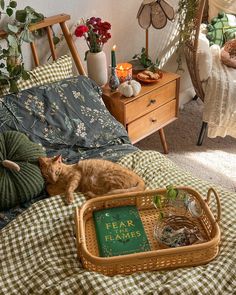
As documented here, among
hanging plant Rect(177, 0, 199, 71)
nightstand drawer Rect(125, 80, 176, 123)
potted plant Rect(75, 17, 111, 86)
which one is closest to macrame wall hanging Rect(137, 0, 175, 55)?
hanging plant Rect(177, 0, 199, 71)

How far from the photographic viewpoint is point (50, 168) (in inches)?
60.1

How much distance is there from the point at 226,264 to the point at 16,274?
665mm

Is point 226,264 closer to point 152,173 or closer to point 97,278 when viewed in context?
point 97,278

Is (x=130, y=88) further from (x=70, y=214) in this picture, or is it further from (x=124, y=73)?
(x=70, y=214)

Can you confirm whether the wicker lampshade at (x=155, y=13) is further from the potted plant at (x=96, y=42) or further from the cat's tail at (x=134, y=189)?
the cat's tail at (x=134, y=189)

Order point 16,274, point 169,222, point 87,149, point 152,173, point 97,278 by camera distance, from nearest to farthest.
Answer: point 97,278, point 16,274, point 169,222, point 152,173, point 87,149

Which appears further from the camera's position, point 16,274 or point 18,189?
point 18,189

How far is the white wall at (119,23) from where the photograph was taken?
83.8 inches

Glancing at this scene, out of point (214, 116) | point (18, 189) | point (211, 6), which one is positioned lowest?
point (214, 116)

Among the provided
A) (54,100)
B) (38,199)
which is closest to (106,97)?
(54,100)

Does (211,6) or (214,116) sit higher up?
(211,6)

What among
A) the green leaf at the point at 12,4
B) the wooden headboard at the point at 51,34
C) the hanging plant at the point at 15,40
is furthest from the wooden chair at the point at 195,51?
the green leaf at the point at 12,4

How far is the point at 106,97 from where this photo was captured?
2.16m

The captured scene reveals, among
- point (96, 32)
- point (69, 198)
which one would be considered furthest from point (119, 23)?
point (69, 198)
